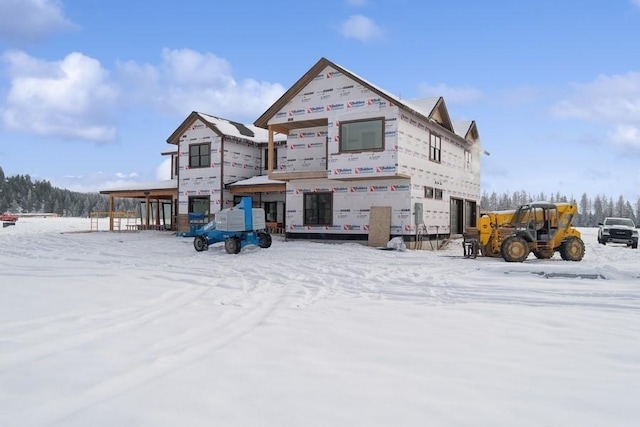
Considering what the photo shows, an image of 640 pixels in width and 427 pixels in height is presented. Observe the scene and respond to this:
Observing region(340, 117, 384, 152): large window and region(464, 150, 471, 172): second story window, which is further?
region(464, 150, 471, 172): second story window

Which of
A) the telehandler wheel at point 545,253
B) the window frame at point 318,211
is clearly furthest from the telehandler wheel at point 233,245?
the telehandler wheel at point 545,253

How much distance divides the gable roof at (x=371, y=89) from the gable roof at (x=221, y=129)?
5063 millimetres

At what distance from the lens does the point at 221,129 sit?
1088 inches

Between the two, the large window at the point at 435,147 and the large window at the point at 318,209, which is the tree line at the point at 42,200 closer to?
the large window at the point at 318,209

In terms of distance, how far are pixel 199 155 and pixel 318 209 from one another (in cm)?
1030

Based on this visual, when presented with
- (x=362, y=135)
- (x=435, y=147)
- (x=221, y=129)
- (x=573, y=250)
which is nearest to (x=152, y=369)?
(x=573, y=250)

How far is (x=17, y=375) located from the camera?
4.00m

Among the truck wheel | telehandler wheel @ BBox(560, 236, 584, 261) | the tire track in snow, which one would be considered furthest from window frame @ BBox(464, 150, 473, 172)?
the tire track in snow

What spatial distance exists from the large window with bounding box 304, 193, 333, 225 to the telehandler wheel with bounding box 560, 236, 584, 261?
10.6 metres

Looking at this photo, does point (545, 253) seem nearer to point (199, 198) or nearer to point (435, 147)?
point (435, 147)

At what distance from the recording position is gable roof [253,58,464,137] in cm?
1994

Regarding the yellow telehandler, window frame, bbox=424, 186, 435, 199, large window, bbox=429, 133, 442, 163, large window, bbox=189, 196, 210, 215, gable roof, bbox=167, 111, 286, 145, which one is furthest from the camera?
large window, bbox=189, 196, 210, 215

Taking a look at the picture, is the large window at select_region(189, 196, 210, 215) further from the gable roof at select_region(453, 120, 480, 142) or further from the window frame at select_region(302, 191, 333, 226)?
the gable roof at select_region(453, 120, 480, 142)

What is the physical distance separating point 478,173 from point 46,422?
1216 inches
